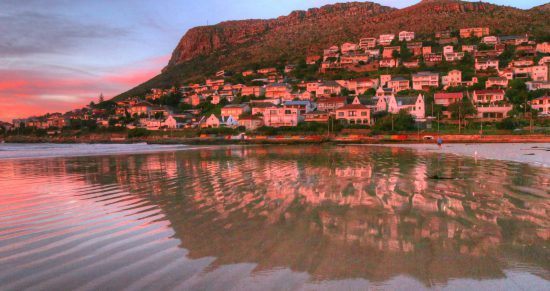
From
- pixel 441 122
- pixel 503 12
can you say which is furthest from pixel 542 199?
pixel 503 12

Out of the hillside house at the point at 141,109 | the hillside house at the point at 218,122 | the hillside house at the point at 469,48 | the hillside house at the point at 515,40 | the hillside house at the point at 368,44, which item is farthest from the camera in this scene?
the hillside house at the point at 368,44

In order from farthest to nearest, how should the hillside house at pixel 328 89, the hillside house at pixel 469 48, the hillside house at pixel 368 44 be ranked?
the hillside house at pixel 368 44 < the hillside house at pixel 469 48 < the hillside house at pixel 328 89

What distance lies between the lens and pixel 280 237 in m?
6.65

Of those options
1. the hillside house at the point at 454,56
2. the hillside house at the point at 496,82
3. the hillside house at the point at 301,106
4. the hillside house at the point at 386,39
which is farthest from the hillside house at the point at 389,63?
the hillside house at the point at 301,106

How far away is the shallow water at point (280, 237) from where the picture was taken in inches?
187

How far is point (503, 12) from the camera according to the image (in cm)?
16550

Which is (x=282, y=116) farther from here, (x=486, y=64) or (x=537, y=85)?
(x=486, y=64)

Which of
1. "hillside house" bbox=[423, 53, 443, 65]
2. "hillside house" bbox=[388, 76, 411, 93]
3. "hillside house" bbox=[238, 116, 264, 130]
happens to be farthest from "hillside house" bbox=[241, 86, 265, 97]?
"hillside house" bbox=[423, 53, 443, 65]

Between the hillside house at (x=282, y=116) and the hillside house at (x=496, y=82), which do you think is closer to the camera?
the hillside house at (x=282, y=116)

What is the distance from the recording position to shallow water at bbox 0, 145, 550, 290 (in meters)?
4.76

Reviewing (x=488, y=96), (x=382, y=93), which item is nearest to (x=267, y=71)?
(x=382, y=93)

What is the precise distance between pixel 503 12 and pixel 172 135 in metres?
162

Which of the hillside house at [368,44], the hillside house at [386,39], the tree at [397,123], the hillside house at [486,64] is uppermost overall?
the hillside house at [386,39]

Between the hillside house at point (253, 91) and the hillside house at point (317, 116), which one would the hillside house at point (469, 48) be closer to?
the hillside house at point (253, 91)
